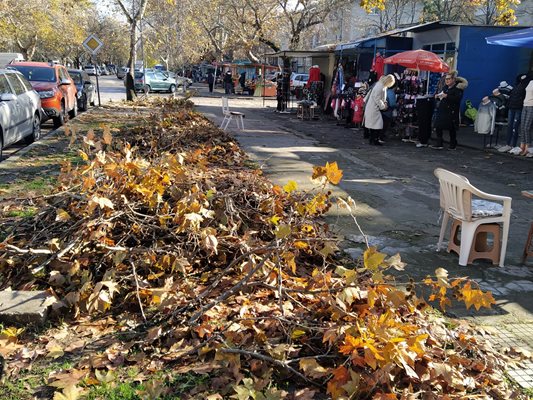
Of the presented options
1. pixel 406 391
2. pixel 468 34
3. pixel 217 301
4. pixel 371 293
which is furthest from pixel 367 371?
pixel 468 34

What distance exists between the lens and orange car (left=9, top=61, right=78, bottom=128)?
14242 mm

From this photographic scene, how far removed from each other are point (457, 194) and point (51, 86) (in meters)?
13.0

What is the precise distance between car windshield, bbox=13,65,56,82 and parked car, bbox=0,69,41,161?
3.56 m

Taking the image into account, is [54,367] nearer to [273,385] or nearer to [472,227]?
[273,385]

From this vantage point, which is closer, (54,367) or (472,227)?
(54,367)

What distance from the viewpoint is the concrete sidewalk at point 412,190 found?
425cm

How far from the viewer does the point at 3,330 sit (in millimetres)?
3428

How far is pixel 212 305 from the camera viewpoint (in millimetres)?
3516

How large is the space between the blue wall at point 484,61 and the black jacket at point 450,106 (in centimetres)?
523

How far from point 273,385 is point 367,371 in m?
0.56

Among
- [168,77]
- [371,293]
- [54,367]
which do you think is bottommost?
[54,367]

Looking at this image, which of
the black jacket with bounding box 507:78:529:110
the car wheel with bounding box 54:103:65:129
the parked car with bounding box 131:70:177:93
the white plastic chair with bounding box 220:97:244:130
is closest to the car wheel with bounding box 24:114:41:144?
the car wheel with bounding box 54:103:65:129

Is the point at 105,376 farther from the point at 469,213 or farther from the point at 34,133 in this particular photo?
the point at 34,133

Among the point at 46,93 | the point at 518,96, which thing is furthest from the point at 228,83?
the point at 518,96
